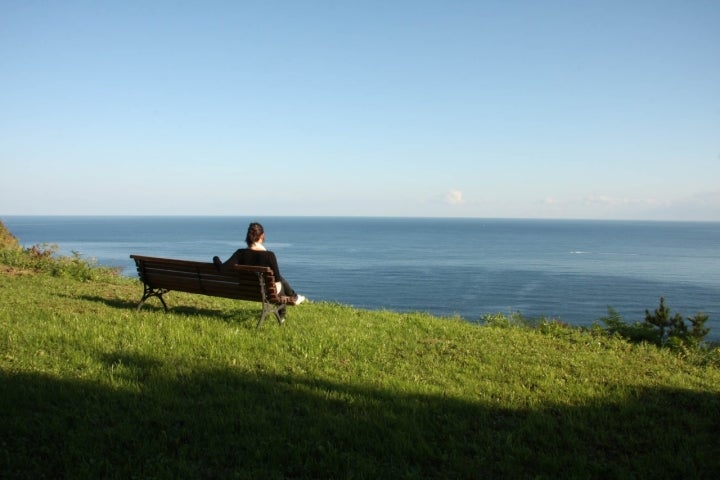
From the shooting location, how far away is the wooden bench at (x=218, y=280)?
8008mm

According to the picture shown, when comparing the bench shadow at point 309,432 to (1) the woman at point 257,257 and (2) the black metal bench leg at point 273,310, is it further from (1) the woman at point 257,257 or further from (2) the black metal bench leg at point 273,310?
(1) the woman at point 257,257

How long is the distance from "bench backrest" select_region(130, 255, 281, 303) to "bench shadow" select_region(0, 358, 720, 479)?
2.50 metres

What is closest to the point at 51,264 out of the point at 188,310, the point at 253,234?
the point at 188,310

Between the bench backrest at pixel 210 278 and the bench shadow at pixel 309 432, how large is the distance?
2.50m

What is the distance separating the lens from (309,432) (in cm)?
432

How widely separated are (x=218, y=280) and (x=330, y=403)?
3.97m

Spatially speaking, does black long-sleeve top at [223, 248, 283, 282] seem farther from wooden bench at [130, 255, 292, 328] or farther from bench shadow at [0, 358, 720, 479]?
bench shadow at [0, 358, 720, 479]


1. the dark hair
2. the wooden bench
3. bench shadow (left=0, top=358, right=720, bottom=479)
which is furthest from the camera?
the dark hair

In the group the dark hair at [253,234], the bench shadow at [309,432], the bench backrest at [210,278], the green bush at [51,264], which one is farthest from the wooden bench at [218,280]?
the green bush at [51,264]

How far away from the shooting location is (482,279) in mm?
60500

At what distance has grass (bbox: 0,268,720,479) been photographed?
391 cm

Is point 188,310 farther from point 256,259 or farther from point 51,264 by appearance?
point 51,264

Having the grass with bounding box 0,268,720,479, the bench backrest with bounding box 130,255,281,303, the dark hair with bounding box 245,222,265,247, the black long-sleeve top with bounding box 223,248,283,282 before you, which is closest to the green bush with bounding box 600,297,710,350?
the grass with bounding box 0,268,720,479

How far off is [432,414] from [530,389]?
4.92ft
